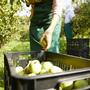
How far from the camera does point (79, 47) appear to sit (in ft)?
16.4

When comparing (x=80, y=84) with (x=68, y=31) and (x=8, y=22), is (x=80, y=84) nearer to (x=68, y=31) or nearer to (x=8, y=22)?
(x=68, y=31)

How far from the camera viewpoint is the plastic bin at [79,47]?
16.4 feet

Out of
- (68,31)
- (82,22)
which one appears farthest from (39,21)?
(82,22)

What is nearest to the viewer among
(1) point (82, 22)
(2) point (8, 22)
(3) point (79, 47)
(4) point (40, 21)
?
(4) point (40, 21)

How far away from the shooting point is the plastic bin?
499 centimetres

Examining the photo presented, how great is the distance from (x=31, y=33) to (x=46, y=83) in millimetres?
1908

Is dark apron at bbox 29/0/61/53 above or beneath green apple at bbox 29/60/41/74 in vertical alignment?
above

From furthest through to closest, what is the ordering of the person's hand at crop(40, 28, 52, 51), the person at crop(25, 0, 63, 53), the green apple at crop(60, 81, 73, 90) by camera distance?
the person at crop(25, 0, 63, 53) → the person's hand at crop(40, 28, 52, 51) → the green apple at crop(60, 81, 73, 90)

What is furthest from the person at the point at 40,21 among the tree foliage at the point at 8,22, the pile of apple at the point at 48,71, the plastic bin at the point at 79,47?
the tree foliage at the point at 8,22

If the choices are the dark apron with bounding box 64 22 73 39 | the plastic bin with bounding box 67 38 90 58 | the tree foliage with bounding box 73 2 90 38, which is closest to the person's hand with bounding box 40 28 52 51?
the plastic bin with bounding box 67 38 90 58

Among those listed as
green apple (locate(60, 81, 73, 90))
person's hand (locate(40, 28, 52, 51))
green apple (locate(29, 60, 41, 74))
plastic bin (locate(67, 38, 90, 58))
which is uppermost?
person's hand (locate(40, 28, 52, 51))

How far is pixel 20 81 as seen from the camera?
1.03 meters

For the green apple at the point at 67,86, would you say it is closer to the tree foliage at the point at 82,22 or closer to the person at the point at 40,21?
the person at the point at 40,21

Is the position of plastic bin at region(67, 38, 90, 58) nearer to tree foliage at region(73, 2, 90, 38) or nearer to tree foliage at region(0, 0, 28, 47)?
tree foliage at region(0, 0, 28, 47)
